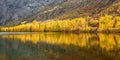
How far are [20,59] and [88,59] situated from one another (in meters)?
17.1

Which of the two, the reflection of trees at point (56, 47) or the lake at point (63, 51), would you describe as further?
the reflection of trees at point (56, 47)

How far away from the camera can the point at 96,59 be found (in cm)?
5666

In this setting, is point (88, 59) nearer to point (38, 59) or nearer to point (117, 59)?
point (117, 59)

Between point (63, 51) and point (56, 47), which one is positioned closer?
point (63, 51)

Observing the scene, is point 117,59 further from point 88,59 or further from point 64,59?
point 64,59

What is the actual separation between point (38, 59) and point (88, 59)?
12444 millimetres

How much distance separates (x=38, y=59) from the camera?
58781 millimetres

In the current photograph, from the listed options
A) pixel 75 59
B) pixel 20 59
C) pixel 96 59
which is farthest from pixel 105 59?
pixel 20 59

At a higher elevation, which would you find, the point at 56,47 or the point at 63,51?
the point at 56,47

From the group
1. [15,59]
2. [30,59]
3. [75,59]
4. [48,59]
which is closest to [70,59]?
[75,59]

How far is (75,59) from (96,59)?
16.6 ft

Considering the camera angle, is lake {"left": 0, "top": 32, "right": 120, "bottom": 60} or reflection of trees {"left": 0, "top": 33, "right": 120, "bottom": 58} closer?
lake {"left": 0, "top": 32, "right": 120, "bottom": 60}

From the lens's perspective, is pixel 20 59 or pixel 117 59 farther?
pixel 20 59

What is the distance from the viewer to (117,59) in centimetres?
5472
